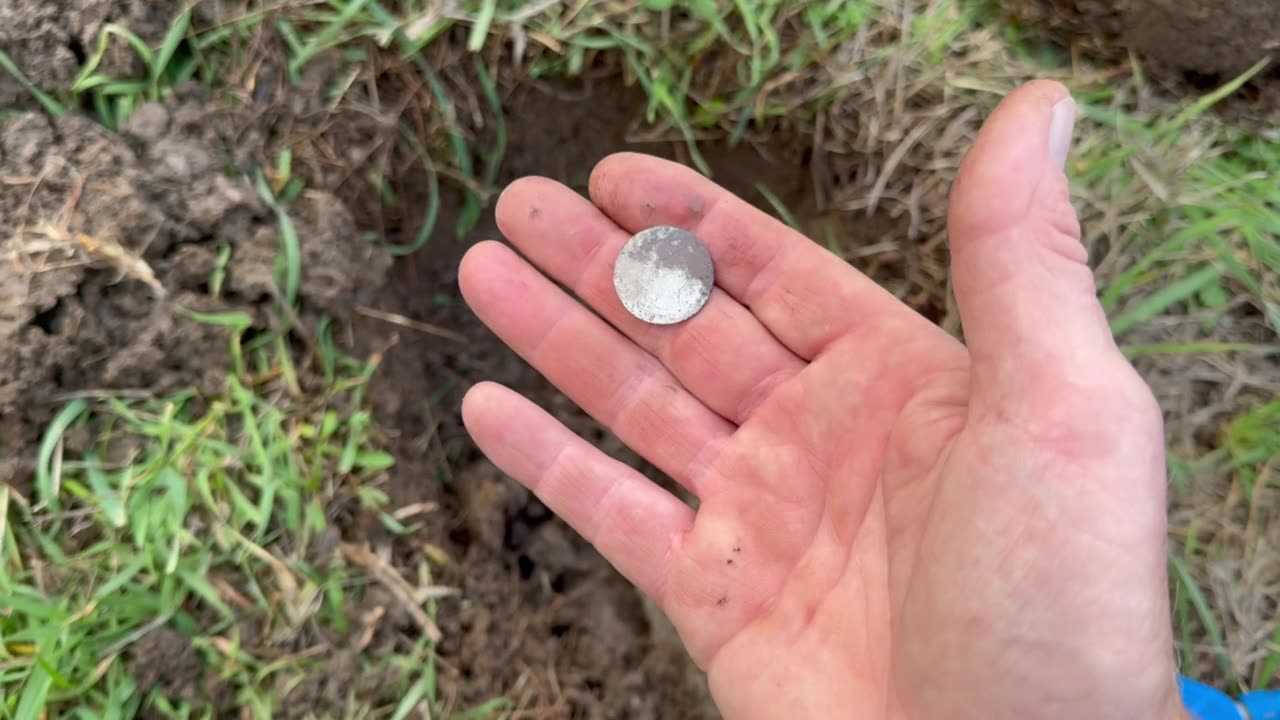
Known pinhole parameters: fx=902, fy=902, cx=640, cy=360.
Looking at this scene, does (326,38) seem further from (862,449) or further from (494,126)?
(862,449)

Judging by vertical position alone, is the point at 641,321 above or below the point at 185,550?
above

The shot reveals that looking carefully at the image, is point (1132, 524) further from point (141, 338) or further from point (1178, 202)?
point (141, 338)

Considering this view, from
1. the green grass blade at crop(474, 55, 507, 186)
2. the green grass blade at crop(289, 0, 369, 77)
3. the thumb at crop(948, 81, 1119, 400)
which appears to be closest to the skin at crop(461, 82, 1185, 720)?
the thumb at crop(948, 81, 1119, 400)

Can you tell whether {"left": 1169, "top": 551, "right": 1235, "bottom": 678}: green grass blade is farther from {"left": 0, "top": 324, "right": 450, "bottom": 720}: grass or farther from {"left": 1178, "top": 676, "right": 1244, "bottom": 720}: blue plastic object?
{"left": 0, "top": 324, "right": 450, "bottom": 720}: grass

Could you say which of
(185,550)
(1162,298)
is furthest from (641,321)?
(1162,298)

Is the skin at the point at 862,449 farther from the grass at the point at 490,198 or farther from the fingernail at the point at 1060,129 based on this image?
the grass at the point at 490,198

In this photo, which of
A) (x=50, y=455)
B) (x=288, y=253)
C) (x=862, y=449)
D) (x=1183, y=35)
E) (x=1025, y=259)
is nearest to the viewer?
(x=1025, y=259)

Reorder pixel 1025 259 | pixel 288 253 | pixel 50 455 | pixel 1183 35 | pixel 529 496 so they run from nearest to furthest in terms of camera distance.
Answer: pixel 1025 259 < pixel 50 455 < pixel 288 253 < pixel 1183 35 < pixel 529 496

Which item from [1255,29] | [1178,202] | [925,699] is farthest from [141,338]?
[1255,29]
